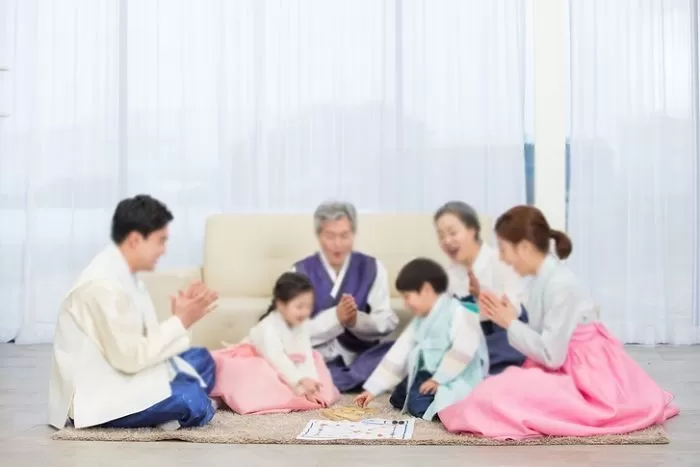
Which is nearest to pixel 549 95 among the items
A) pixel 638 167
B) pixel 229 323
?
pixel 638 167

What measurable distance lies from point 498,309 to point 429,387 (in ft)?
1.25

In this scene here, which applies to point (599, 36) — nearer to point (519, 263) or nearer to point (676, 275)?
point (676, 275)

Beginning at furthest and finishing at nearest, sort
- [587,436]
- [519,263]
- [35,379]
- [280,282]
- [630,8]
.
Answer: [630,8] < [35,379] < [280,282] < [519,263] < [587,436]

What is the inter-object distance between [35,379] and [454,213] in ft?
6.05

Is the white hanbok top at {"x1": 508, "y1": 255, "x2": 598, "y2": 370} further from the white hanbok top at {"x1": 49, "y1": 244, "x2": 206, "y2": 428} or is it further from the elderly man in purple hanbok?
the white hanbok top at {"x1": 49, "y1": 244, "x2": 206, "y2": 428}

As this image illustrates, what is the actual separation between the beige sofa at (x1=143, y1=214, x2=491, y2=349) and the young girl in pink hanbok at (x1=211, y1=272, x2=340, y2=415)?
2.08 feet

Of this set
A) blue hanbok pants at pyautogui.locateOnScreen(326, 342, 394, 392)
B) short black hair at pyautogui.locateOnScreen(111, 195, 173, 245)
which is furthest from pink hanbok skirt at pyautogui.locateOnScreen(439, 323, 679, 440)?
short black hair at pyautogui.locateOnScreen(111, 195, 173, 245)

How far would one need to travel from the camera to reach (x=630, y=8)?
18.0 feet

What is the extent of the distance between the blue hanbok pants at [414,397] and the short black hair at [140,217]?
988mm

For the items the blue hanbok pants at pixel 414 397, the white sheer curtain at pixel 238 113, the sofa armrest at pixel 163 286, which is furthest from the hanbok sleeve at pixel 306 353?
the white sheer curtain at pixel 238 113

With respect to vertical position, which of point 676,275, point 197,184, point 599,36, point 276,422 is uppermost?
point 599,36

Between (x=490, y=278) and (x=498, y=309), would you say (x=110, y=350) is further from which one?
(x=490, y=278)

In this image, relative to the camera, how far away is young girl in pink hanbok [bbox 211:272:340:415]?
3.79 metres

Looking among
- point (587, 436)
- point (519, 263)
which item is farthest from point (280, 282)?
point (587, 436)
